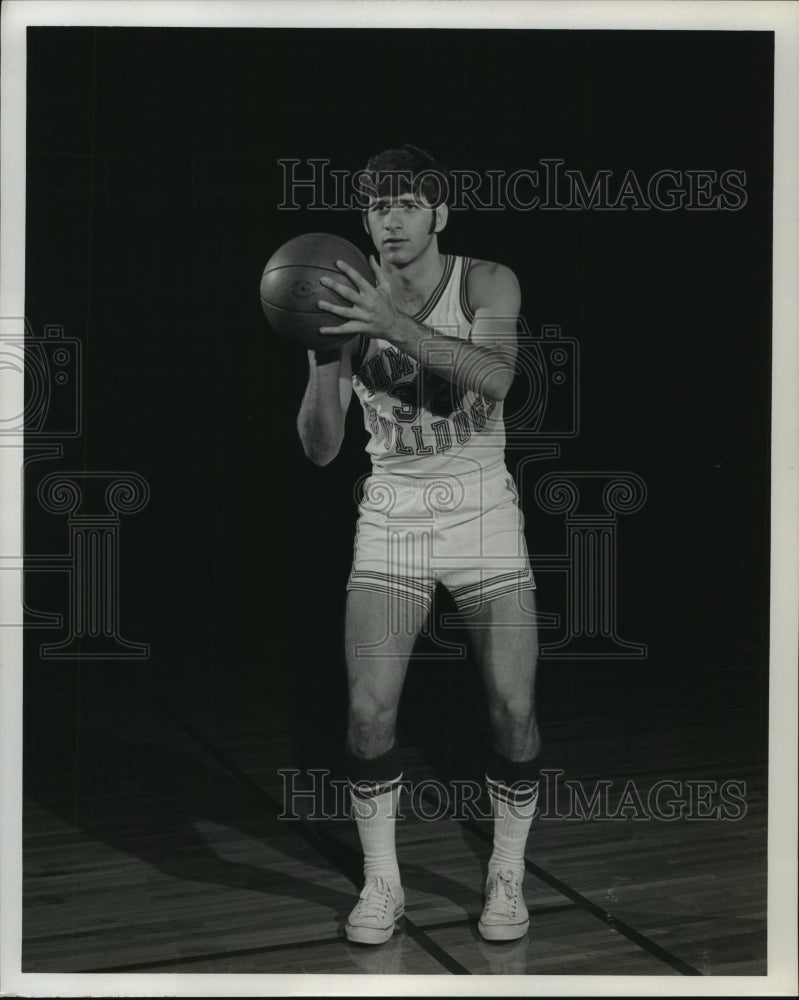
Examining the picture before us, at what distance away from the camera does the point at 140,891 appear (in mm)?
3672

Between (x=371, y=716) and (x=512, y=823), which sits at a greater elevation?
(x=371, y=716)

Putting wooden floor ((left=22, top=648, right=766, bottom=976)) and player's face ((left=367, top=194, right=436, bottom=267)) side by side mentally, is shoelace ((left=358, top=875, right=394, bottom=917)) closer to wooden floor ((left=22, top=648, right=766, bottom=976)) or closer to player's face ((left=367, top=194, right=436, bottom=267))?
wooden floor ((left=22, top=648, right=766, bottom=976))

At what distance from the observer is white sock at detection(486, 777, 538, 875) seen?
3.54 meters

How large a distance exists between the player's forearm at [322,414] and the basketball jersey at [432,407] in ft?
0.27

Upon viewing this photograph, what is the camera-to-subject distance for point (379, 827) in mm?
3521

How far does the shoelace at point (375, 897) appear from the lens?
11.3 ft

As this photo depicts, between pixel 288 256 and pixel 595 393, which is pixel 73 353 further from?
pixel 595 393

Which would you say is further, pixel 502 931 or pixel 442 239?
pixel 442 239

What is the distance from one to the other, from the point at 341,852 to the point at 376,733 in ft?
2.03

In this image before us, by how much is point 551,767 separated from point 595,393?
4.28 feet

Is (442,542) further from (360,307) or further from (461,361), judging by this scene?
(360,307)

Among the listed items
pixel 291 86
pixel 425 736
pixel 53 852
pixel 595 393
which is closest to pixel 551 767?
pixel 425 736

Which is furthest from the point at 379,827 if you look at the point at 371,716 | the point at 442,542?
the point at 442,542

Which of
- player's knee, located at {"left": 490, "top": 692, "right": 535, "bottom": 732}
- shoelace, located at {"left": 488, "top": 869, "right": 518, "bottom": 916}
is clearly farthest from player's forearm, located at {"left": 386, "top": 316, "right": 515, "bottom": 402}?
shoelace, located at {"left": 488, "top": 869, "right": 518, "bottom": 916}
